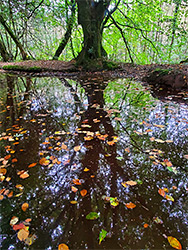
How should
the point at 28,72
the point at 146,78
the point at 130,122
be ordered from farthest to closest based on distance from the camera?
the point at 28,72, the point at 146,78, the point at 130,122

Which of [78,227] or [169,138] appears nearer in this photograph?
[78,227]

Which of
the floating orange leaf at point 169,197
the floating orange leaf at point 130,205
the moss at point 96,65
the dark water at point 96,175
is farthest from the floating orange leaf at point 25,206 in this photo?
the moss at point 96,65

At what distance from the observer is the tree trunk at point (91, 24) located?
6.68 meters

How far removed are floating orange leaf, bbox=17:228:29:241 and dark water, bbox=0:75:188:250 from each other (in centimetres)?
2

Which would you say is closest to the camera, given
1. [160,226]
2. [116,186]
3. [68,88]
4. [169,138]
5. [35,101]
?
[160,226]

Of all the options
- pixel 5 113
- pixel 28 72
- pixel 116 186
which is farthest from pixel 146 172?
pixel 28 72

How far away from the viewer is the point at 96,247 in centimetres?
102

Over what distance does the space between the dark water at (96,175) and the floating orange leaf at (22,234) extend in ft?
0.08

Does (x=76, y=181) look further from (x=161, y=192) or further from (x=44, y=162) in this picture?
(x=161, y=192)

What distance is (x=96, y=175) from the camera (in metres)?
1.63

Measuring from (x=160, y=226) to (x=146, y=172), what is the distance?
0.57 meters

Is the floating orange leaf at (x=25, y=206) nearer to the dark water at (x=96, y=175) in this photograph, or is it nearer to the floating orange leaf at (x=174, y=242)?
the dark water at (x=96, y=175)

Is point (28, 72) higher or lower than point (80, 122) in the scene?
higher

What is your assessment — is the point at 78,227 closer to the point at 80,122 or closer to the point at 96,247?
the point at 96,247
